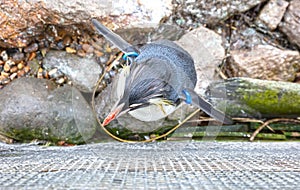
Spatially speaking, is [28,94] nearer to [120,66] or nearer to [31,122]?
[31,122]

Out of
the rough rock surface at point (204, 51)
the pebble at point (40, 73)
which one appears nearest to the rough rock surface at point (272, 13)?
the rough rock surface at point (204, 51)

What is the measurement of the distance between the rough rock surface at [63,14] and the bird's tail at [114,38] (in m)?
0.06

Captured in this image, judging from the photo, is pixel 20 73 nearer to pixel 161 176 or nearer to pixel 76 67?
pixel 76 67

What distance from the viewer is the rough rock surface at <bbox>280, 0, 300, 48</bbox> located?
4.78ft

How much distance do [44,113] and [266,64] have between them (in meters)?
0.88

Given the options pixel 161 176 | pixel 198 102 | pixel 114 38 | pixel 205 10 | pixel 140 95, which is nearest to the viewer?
pixel 161 176

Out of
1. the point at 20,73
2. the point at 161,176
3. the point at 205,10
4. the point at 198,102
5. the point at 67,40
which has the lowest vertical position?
the point at 161,176

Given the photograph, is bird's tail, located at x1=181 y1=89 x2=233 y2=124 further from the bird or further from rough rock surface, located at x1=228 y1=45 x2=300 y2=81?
rough rock surface, located at x1=228 y1=45 x2=300 y2=81

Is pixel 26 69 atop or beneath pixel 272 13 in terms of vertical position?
beneath

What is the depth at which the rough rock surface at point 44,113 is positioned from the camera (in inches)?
50.9

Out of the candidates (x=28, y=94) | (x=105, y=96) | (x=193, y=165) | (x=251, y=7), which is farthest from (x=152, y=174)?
(x=251, y=7)

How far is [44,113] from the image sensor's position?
1.32 m

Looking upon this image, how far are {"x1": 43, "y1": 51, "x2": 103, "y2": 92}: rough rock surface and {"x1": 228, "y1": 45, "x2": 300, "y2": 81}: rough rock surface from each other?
21.5 inches

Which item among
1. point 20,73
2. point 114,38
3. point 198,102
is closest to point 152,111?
point 198,102
